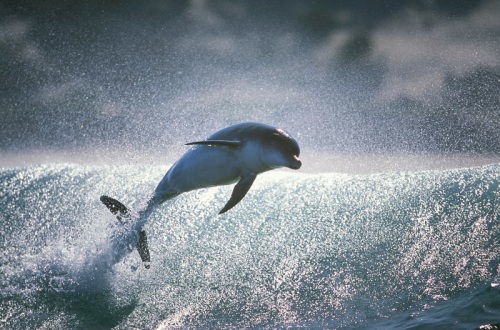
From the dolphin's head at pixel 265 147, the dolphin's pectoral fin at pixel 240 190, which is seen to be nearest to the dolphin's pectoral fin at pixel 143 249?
the dolphin's pectoral fin at pixel 240 190

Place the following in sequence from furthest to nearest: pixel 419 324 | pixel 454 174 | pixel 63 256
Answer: pixel 454 174 < pixel 63 256 < pixel 419 324

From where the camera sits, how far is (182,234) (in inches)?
491

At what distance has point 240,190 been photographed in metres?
5.74

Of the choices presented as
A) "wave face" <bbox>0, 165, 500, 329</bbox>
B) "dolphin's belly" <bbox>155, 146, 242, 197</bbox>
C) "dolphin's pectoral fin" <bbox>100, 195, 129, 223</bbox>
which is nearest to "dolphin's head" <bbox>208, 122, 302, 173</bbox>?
"dolphin's belly" <bbox>155, 146, 242, 197</bbox>

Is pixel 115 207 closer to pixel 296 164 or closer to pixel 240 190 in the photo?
pixel 240 190

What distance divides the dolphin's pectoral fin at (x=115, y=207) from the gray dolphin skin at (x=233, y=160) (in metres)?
1.27

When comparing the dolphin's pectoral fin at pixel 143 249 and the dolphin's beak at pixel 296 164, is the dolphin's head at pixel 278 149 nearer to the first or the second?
the dolphin's beak at pixel 296 164

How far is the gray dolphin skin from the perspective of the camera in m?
5.43

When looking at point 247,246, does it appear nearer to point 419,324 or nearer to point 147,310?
point 147,310

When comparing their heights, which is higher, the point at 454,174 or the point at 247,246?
the point at 454,174

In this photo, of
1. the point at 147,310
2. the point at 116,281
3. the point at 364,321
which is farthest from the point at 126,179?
the point at 364,321

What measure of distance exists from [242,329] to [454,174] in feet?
58.6

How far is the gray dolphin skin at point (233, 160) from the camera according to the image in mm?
5430

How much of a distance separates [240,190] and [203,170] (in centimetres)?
107
